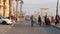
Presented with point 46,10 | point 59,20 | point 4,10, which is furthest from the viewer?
point 4,10

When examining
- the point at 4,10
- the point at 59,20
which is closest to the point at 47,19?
the point at 59,20

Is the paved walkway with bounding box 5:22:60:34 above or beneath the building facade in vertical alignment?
beneath

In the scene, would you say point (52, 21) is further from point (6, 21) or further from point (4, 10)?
point (4, 10)

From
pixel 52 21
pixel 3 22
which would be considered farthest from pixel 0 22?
pixel 52 21

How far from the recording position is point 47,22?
4753 cm

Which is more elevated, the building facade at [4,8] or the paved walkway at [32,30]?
the building facade at [4,8]

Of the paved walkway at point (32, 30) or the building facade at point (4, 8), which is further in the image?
the building facade at point (4, 8)

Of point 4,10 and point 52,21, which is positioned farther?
point 4,10

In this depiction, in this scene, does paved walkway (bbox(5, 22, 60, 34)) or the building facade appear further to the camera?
the building facade

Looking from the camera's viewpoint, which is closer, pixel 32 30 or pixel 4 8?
pixel 32 30

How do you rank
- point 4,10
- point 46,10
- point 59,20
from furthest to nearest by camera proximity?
point 4,10 → point 59,20 → point 46,10

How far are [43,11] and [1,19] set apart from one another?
845 cm

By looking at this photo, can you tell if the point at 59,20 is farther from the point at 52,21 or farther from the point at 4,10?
the point at 4,10

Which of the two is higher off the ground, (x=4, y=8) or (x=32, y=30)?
(x=4, y=8)
